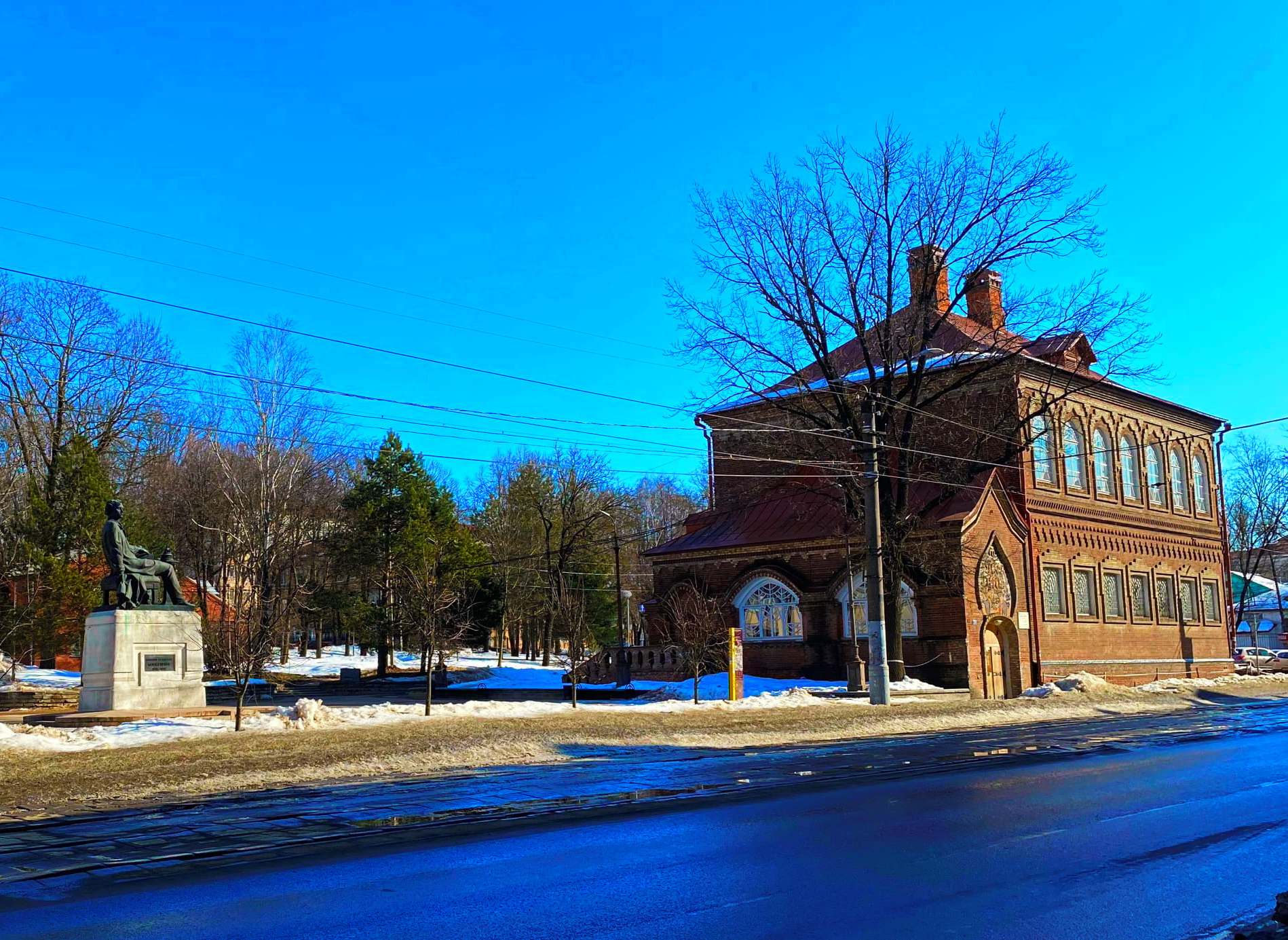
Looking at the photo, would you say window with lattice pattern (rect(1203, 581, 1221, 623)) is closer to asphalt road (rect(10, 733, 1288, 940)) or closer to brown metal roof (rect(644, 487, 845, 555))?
brown metal roof (rect(644, 487, 845, 555))

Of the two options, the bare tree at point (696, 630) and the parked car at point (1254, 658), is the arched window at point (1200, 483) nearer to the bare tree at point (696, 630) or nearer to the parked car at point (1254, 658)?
the parked car at point (1254, 658)

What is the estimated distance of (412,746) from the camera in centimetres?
1777

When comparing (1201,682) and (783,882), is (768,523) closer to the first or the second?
(1201,682)

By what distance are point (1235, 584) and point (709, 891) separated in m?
92.5

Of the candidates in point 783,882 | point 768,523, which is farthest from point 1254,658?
point 783,882

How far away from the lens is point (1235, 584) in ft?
289

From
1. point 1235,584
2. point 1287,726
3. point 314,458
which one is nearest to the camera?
point 1287,726

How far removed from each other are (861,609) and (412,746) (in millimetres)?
21834

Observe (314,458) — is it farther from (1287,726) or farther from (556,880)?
(556,880)

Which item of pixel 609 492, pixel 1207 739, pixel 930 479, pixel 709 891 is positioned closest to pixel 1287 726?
pixel 1207 739

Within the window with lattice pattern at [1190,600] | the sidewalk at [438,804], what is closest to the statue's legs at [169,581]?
the sidewalk at [438,804]

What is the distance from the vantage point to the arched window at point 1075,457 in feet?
133

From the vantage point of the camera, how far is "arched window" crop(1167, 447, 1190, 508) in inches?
1813

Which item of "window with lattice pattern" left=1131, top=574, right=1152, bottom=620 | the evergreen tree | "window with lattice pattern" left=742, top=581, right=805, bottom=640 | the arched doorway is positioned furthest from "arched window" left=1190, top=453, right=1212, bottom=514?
the evergreen tree
